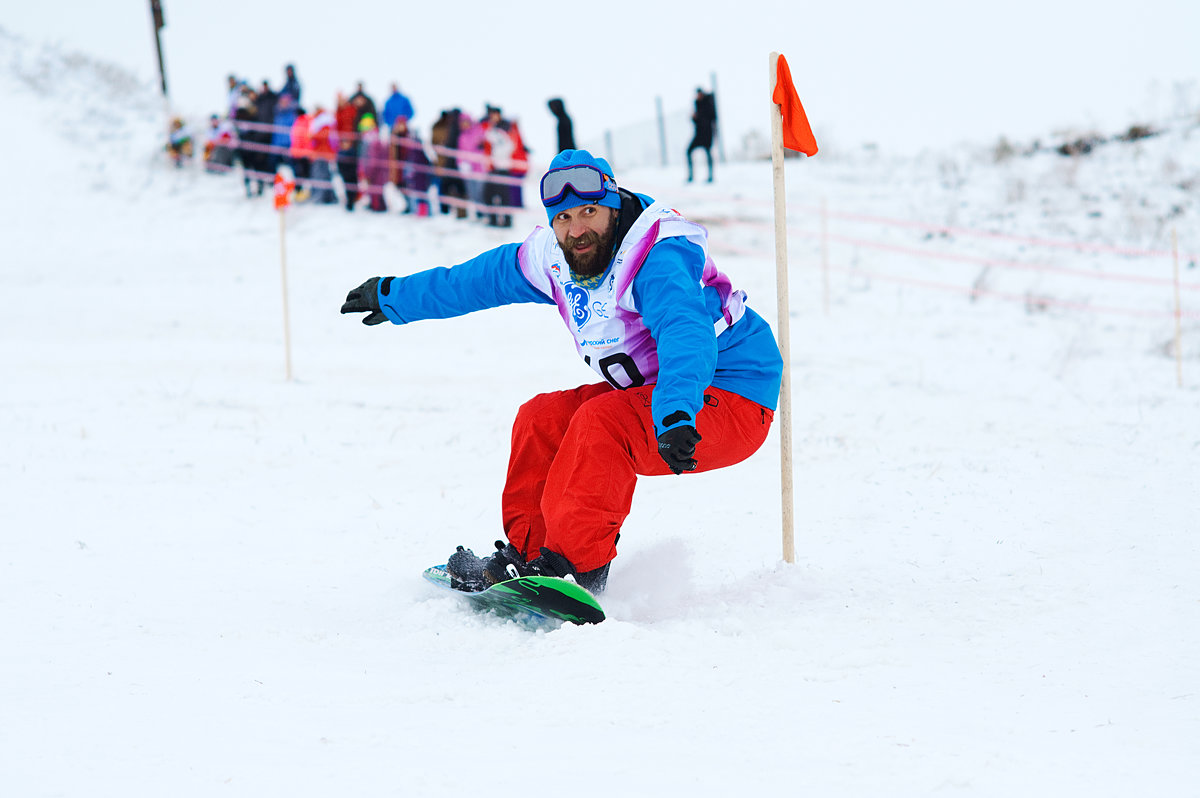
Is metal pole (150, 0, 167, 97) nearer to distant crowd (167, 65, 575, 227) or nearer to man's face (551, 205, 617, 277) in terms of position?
distant crowd (167, 65, 575, 227)

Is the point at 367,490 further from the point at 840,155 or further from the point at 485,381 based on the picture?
the point at 840,155

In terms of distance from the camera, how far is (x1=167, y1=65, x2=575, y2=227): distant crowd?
531 inches

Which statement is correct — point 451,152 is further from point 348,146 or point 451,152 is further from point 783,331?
point 783,331

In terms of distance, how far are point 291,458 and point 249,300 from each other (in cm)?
669

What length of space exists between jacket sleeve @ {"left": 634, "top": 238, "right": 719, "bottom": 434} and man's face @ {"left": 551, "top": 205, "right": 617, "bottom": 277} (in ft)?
0.47

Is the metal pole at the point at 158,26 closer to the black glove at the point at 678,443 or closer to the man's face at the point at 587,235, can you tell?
the man's face at the point at 587,235

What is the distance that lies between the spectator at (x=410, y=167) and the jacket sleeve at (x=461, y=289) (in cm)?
1094

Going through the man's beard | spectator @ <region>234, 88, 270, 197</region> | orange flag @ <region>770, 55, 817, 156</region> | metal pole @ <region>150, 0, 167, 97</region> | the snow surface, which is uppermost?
metal pole @ <region>150, 0, 167, 97</region>

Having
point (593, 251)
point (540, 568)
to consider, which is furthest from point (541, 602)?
point (593, 251)

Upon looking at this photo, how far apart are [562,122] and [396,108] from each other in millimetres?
2644

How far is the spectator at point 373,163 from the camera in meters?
14.0

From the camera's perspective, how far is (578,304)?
321cm

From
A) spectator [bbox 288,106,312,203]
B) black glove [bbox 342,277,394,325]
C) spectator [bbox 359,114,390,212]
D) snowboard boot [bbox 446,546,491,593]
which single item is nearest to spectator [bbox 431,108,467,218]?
spectator [bbox 359,114,390,212]

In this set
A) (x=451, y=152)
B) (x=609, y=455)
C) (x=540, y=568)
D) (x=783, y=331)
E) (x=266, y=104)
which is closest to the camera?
(x=609, y=455)
